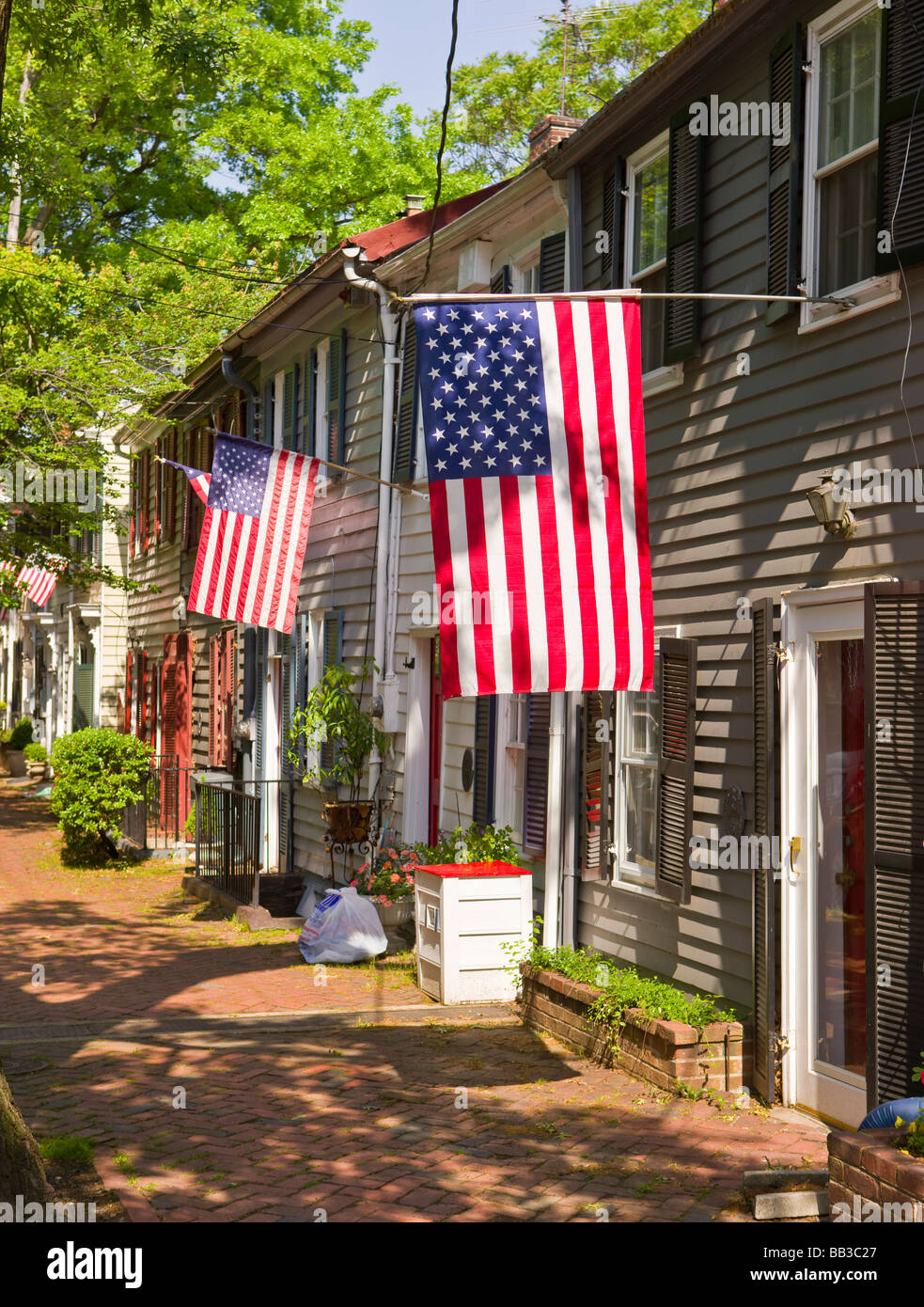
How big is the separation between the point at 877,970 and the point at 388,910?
21.8 feet

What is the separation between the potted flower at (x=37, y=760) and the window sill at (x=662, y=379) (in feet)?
82.3

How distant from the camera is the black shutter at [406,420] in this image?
13086 mm

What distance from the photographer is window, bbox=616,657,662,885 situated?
8766 mm

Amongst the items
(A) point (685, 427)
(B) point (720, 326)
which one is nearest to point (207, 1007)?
(A) point (685, 427)

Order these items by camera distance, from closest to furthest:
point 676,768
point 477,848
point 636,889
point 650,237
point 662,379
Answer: point 676,768
point 662,379
point 636,889
point 650,237
point 477,848

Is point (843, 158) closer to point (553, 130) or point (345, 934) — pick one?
point (553, 130)

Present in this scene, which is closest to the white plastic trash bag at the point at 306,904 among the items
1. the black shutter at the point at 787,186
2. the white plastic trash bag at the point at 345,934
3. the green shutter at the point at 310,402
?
the white plastic trash bag at the point at 345,934

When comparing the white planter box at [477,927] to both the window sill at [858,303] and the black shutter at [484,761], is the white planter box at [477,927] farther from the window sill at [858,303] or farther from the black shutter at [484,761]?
the window sill at [858,303]

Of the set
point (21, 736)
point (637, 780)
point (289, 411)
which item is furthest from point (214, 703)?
point (21, 736)

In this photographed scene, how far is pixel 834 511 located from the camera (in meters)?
6.55

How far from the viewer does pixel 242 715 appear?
1819 centimetres

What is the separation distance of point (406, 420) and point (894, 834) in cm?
827

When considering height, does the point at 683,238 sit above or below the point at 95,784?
above

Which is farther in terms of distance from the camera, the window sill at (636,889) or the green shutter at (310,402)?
the green shutter at (310,402)
